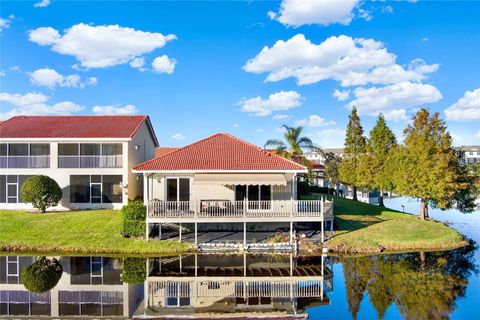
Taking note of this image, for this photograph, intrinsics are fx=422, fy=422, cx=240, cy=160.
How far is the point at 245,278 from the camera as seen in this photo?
20312mm

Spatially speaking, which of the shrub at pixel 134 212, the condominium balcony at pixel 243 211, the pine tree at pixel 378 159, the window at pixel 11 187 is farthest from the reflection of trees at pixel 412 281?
the window at pixel 11 187

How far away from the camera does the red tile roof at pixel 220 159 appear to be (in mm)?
27172

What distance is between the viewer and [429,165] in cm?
3231

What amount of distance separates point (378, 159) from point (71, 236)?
30.4 metres

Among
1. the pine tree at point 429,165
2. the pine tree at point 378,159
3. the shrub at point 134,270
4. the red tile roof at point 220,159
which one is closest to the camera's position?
the shrub at point 134,270

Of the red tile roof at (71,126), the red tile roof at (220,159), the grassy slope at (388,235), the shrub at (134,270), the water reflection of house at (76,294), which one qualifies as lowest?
the water reflection of house at (76,294)

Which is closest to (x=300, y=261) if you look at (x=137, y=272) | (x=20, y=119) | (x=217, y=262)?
(x=217, y=262)

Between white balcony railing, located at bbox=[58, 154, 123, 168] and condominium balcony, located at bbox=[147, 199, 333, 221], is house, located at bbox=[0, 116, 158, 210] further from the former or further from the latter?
condominium balcony, located at bbox=[147, 199, 333, 221]

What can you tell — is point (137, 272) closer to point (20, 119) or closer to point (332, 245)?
point (332, 245)

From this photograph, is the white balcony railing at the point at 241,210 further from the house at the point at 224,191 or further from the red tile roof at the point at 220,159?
the red tile roof at the point at 220,159

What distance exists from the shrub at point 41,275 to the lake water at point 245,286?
0.16ft

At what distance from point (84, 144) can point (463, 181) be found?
100 feet

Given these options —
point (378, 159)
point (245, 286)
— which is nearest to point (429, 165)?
point (378, 159)

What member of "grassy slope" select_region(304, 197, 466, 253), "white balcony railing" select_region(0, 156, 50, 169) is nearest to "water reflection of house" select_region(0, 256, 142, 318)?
"white balcony railing" select_region(0, 156, 50, 169)
